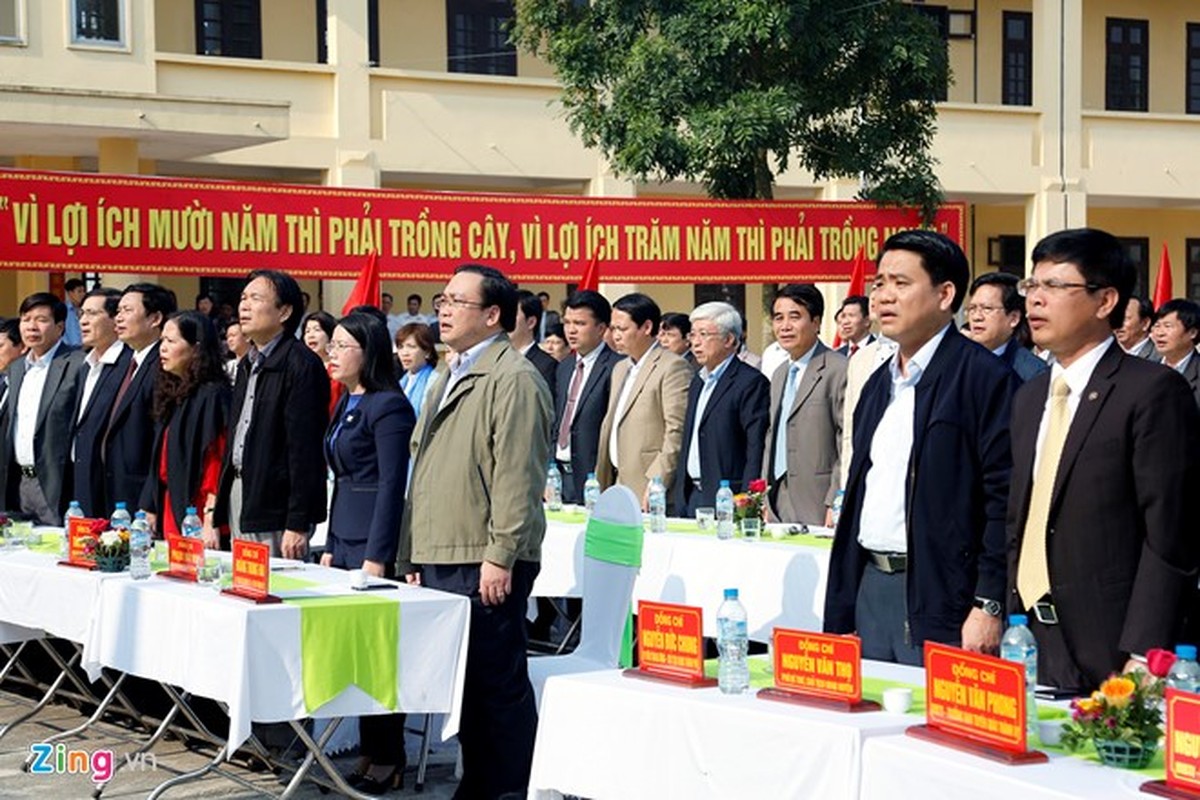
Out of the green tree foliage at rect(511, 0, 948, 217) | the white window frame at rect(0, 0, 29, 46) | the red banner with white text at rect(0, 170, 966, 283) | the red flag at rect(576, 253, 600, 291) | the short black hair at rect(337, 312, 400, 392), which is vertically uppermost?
the white window frame at rect(0, 0, 29, 46)

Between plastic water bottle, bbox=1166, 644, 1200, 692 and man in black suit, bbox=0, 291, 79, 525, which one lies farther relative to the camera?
man in black suit, bbox=0, 291, 79, 525

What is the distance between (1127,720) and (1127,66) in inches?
1033

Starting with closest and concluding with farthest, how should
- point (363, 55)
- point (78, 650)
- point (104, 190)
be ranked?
point (78, 650) → point (104, 190) → point (363, 55)

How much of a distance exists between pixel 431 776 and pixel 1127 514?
3253mm

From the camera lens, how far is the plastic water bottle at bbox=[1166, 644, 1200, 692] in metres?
3.63

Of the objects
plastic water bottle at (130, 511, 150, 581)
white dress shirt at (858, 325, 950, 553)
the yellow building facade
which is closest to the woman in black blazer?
plastic water bottle at (130, 511, 150, 581)

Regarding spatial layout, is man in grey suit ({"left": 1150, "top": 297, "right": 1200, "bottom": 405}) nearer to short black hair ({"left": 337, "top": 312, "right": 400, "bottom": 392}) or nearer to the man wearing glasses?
the man wearing glasses

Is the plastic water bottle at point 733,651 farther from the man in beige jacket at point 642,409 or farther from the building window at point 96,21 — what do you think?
the building window at point 96,21

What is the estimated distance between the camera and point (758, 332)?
26.6 metres

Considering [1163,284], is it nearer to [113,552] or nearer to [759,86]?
[759,86]

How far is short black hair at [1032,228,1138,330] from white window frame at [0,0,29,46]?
15.3 meters

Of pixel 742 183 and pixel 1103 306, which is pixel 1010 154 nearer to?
pixel 742 183

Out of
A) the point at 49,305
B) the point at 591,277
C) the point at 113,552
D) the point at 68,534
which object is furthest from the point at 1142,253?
the point at 113,552

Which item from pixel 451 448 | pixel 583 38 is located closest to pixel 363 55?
pixel 583 38
